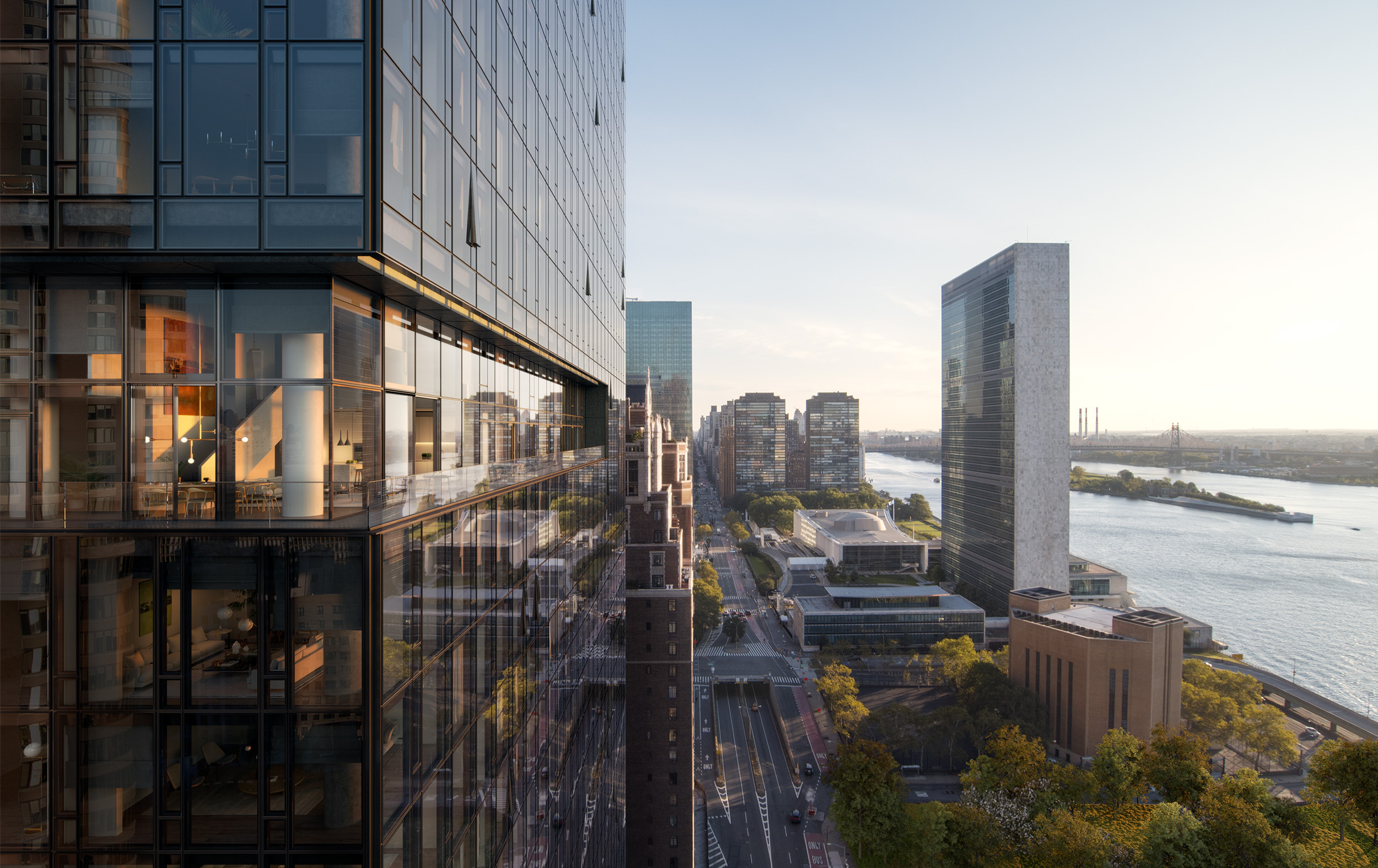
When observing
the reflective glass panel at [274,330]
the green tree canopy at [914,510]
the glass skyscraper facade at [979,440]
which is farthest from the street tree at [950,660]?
the green tree canopy at [914,510]

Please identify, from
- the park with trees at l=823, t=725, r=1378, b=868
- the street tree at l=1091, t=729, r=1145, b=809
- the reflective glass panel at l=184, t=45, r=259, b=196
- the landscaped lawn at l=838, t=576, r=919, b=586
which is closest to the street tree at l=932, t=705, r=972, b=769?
the park with trees at l=823, t=725, r=1378, b=868

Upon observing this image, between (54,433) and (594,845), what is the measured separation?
21.5 m

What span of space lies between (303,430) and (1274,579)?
168 metres

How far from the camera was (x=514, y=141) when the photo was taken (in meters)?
13.4

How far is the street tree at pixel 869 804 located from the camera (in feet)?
135

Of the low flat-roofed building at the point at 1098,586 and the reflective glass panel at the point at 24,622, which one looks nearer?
the reflective glass panel at the point at 24,622

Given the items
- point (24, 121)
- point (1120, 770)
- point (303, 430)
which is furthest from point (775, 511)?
point (24, 121)

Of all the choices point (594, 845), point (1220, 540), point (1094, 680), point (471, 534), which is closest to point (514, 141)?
point (471, 534)

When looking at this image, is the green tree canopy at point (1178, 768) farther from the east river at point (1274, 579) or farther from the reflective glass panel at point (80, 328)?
the reflective glass panel at point (80, 328)

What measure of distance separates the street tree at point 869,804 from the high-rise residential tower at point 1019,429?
197 ft

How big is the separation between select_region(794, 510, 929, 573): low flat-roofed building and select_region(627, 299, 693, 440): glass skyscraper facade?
7296cm

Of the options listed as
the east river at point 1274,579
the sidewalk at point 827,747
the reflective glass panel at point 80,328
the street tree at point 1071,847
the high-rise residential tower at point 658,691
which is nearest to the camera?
the reflective glass panel at point 80,328

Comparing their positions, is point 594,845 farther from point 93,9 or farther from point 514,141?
point 93,9

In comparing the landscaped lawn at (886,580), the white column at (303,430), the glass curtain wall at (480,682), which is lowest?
the landscaped lawn at (886,580)
